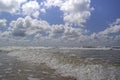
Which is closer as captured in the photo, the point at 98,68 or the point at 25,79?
the point at 25,79

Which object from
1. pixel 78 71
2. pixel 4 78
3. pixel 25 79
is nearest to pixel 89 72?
pixel 78 71

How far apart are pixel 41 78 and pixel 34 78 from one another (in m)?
0.70

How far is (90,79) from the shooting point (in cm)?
1908

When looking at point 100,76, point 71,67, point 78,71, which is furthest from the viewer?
point 71,67

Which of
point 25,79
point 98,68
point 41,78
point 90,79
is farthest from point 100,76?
point 25,79

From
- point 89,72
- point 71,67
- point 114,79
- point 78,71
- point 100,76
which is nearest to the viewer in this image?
point 114,79

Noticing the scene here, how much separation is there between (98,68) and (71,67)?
389cm

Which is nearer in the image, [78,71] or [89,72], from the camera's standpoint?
[89,72]

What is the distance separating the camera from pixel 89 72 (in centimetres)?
2172

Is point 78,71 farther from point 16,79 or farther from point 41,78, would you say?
point 16,79

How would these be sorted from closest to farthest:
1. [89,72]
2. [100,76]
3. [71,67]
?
[100,76] < [89,72] < [71,67]

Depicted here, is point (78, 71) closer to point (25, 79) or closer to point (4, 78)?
point (25, 79)

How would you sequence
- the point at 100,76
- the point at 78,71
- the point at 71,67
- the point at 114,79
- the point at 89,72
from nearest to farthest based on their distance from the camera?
the point at 114,79 → the point at 100,76 → the point at 89,72 → the point at 78,71 → the point at 71,67

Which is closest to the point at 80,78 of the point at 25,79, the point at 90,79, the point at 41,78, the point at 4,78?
the point at 90,79
